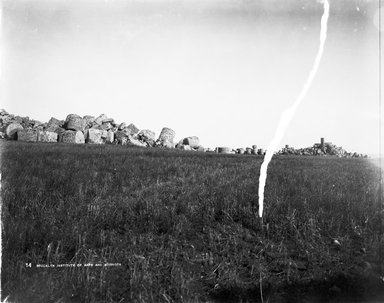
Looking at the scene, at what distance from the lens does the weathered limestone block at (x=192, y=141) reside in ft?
240

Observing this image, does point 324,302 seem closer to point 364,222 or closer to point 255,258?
point 255,258

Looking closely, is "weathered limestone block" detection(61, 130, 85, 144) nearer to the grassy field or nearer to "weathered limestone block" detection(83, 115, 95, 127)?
"weathered limestone block" detection(83, 115, 95, 127)

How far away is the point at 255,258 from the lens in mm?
3625

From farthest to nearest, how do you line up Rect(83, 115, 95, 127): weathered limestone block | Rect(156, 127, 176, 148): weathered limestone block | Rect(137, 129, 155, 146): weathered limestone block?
Rect(156, 127, 176, 148): weathered limestone block
Rect(137, 129, 155, 146): weathered limestone block
Rect(83, 115, 95, 127): weathered limestone block

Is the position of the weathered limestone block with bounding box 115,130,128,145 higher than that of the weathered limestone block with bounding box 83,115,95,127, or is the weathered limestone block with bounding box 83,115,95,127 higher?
the weathered limestone block with bounding box 83,115,95,127

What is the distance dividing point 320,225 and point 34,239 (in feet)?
12.2

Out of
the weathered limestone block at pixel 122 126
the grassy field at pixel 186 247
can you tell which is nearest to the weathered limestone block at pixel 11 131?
the weathered limestone block at pixel 122 126

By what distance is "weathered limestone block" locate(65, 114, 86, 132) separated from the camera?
195 feet

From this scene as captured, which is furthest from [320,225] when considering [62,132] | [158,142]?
[158,142]

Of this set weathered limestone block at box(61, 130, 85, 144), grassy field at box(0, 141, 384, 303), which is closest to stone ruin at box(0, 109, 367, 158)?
weathered limestone block at box(61, 130, 85, 144)

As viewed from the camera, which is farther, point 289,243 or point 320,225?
point 320,225

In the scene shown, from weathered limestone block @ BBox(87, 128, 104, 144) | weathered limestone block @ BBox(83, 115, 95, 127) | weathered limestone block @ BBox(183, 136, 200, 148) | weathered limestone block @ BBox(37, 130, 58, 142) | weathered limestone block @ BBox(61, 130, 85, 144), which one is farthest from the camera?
weathered limestone block @ BBox(183, 136, 200, 148)

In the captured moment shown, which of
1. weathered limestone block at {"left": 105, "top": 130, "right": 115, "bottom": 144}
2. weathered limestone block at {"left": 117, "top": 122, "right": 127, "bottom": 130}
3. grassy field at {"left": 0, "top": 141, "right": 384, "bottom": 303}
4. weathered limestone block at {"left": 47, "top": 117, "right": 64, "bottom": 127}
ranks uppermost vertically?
weathered limestone block at {"left": 117, "top": 122, "right": 127, "bottom": 130}

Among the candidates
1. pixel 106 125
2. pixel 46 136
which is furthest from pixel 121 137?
pixel 46 136
